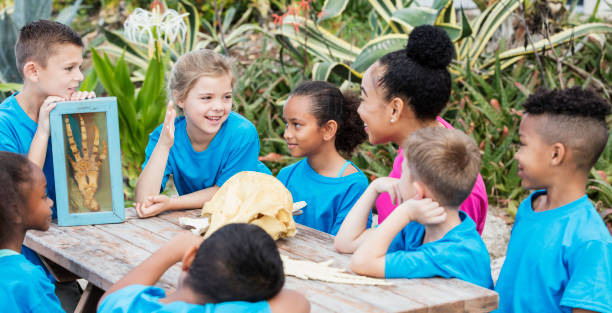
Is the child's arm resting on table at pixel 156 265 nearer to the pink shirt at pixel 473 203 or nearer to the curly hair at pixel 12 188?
the curly hair at pixel 12 188

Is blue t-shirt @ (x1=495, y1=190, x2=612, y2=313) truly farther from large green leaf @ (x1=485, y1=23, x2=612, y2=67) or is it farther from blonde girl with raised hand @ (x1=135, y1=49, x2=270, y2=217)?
large green leaf @ (x1=485, y1=23, x2=612, y2=67)

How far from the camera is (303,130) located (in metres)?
3.21

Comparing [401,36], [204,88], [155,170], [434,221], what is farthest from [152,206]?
[401,36]

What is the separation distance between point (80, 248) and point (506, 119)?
366cm

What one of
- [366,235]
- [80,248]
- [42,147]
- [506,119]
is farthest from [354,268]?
[506,119]

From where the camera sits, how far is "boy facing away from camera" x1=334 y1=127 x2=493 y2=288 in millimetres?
2131

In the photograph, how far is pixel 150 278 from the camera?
1970 mm

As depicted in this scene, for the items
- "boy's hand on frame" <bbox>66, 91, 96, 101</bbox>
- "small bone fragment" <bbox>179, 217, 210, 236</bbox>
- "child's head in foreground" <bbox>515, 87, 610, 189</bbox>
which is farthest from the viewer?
"boy's hand on frame" <bbox>66, 91, 96, 101</bbox>

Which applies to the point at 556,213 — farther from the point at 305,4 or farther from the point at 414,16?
the point at 305,4

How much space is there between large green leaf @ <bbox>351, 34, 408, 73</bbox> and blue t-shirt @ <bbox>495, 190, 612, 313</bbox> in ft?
8.67

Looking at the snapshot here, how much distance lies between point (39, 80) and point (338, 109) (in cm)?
140

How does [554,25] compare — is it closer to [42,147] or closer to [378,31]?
[378,31]

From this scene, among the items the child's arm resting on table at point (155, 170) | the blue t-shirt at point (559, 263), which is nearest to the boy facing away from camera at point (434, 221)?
the blue t-shirt at point (559, 263)

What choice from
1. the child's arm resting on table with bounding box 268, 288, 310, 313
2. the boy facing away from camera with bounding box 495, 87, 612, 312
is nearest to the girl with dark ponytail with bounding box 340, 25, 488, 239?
the boy facing away from camera with bounding box 495, 87, 612, 312
